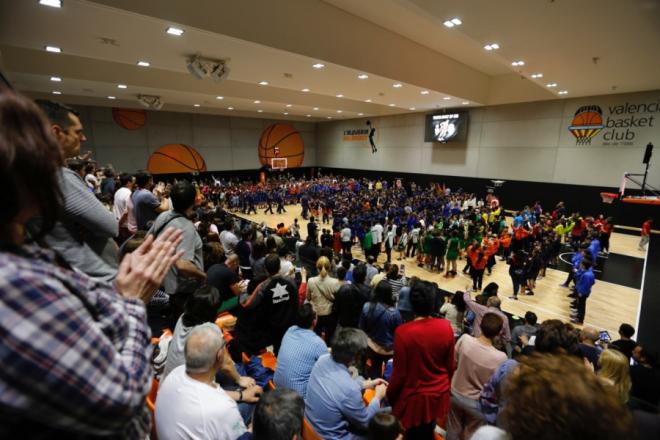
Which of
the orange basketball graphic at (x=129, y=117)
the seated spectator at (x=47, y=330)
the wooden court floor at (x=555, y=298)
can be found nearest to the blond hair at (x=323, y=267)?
the seated spectator at (x=47, y=330)

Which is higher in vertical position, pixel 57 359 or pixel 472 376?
pixel 57 359

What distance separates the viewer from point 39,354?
0.60 m

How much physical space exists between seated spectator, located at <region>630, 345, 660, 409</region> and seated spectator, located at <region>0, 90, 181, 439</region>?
4.84 m

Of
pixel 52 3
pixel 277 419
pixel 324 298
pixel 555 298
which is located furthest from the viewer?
pixel 555 298

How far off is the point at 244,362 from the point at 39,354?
10.1 feet

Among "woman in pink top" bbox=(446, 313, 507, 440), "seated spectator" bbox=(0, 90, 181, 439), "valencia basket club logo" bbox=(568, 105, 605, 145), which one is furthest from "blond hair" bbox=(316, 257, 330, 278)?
"valencia basket club logo" bbox=(568, 105, 605, 145)

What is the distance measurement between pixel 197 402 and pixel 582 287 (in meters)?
7.62

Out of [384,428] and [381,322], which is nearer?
[384,428]

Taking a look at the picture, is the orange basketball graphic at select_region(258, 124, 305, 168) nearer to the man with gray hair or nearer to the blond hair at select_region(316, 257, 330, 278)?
the blond hair at select_region(316, 257, 330, 278)

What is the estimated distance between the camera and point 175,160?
75.1 feet

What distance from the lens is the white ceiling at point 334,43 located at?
632cm

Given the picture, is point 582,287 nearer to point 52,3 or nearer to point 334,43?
point 334,43

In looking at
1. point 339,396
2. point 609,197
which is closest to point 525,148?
point 609,197

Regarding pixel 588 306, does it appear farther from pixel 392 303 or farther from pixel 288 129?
pixel 288 129
